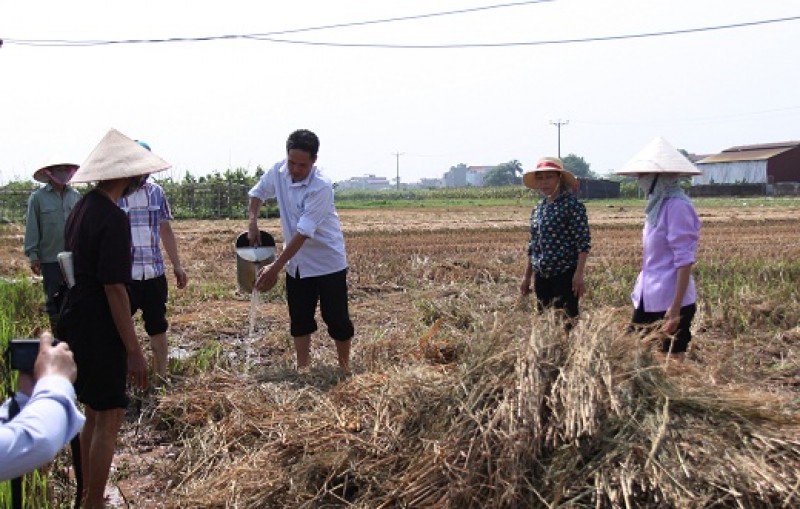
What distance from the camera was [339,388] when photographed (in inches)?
154

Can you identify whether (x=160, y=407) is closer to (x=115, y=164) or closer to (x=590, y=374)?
(x=115, y=164)

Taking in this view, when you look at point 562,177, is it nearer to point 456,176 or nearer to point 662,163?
point 662,163

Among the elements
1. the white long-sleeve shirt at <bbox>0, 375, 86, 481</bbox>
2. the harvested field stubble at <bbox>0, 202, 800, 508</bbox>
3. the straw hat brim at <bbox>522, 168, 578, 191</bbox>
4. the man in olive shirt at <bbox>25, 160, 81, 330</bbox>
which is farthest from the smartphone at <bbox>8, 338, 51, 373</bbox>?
the man in olive shirt at <bbox>25, 160, 81, 330</bbox>

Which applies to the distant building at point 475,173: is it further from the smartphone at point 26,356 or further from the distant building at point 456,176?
the smartphone at point 26,356

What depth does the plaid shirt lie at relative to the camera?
192 inches

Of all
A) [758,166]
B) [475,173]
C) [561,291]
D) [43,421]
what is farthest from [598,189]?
[475,173]

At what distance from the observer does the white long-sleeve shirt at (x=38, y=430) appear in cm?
168

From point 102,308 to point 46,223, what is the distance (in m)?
2.88

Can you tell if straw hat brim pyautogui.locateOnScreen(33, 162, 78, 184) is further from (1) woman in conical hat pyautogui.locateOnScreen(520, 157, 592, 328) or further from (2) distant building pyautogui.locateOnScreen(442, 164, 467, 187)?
(2) distant building pyautogui.locateOnScreen(442, 164, 467, 187)

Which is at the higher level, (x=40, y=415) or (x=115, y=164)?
(x=115, y=164)

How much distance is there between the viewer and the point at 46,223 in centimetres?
576

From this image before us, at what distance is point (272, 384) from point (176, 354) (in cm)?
178

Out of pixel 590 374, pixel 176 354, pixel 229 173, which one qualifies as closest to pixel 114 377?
pixel 590 374

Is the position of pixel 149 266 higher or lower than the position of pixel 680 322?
higher
